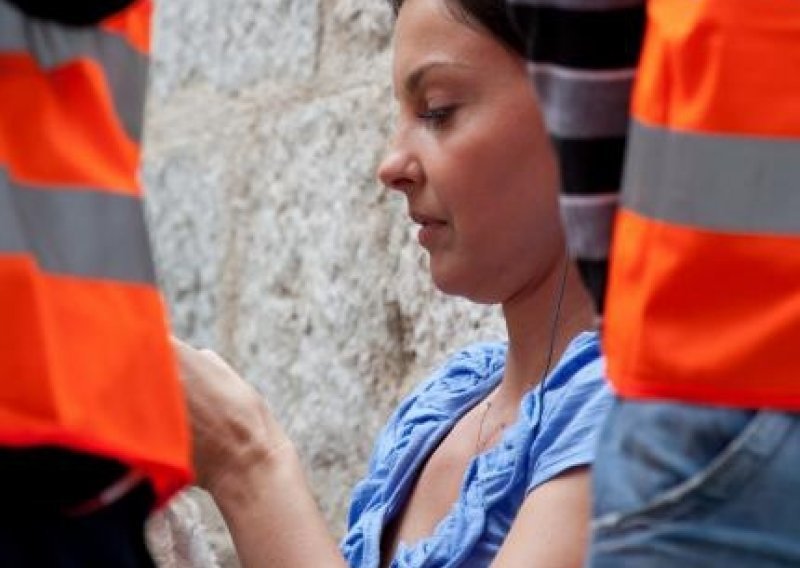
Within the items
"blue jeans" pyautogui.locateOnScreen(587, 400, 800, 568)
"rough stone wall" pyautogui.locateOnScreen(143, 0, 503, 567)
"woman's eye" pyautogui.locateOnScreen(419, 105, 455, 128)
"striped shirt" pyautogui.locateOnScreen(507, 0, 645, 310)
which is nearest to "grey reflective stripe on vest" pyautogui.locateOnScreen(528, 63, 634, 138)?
"striped shirt" pyautogui.locateOnScreen(507, 0, 645, 310)

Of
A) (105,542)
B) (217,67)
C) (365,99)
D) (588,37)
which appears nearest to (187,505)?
(105,542)

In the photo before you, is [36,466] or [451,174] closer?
Result: [36,466]

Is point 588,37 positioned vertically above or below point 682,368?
above

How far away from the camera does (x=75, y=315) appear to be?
1.11 m

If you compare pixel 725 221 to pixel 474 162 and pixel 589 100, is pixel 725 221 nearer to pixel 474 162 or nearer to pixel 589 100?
pixel 589 100

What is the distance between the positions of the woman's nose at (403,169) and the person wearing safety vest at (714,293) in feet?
1.91

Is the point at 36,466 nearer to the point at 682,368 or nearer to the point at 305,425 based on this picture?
the point at 682,368

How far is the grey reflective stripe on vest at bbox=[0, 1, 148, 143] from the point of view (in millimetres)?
1127

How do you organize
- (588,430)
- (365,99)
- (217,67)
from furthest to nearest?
(217,67), (365,99), (588,430)

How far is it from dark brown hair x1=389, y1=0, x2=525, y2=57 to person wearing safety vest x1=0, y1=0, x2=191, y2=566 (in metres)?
0.56

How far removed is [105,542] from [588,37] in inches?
14.1

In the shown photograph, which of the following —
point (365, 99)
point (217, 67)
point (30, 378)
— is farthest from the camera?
point (217, 67)

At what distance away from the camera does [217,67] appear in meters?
2.84

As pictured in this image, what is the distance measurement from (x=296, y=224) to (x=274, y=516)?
0.99 metres
